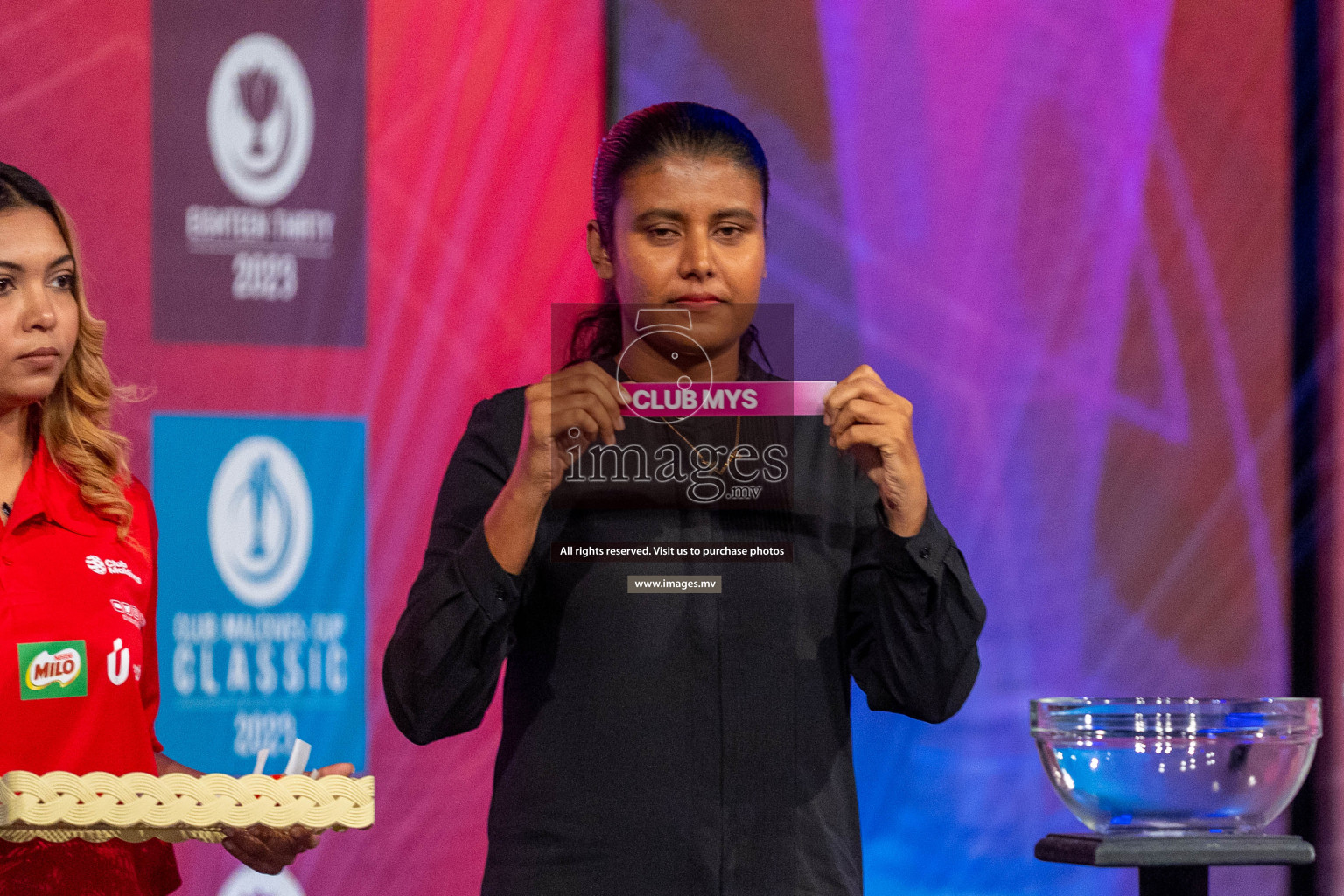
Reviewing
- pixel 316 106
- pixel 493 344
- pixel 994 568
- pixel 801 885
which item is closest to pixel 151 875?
pixel 801 885

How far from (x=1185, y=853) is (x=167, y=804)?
85 centimetres

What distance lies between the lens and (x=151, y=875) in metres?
1.53

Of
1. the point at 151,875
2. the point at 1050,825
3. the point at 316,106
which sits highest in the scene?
the point at 316,106

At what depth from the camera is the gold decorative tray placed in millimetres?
1136

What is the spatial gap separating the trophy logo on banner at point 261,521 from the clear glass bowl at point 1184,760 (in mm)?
1535

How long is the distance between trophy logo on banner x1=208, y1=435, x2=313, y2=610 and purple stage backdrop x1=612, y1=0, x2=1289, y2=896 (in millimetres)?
913

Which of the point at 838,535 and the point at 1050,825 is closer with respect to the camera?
the point at 838,535

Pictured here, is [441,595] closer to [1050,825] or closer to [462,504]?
[462,504]

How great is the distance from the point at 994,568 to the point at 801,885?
4.58 ft

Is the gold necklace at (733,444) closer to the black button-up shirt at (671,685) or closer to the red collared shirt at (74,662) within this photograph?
the black button-up shirt at (671,685)

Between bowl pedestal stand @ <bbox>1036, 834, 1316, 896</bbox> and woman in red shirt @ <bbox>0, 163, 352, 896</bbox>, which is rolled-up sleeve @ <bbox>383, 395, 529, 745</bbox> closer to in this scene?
woman in red shirt @ <bbox>0, 163, 352, 896</bbox>

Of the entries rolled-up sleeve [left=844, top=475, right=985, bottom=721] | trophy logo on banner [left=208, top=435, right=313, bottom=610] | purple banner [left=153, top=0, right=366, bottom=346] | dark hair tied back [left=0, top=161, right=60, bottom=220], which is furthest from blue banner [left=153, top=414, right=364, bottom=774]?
rolled-up sleeve [left=844, top=475, right=985, bottom=721]

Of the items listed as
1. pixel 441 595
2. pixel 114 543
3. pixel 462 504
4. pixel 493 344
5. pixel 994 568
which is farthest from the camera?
pixel 994 568

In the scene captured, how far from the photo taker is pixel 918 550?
1.38 m
